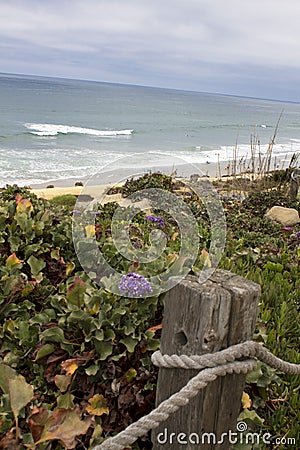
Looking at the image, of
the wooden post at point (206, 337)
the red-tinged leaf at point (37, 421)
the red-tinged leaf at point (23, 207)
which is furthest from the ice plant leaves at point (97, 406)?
the red-tinged leaf at point (23, 207)

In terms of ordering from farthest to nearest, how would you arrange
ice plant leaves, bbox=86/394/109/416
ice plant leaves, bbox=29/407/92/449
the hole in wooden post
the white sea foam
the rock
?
the white sea foam
the rock
ice plant leaves, bbox=86/394/109/416
ice plant leaves, bbox=29/407/92/449
the hole in wooden post

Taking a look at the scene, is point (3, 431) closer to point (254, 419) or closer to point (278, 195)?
point (254, 419)

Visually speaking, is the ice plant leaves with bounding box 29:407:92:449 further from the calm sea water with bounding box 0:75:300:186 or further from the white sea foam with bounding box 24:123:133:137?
the white sea foam with bounding box 24:123:133:137

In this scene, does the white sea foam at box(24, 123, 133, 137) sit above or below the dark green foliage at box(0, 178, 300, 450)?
above

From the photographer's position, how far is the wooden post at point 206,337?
5.47ft

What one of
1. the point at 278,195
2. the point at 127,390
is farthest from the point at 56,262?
the point at 278,195

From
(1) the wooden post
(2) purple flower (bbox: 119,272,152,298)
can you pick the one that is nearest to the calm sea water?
(2) purple flower (bbox: 119,272,152,298)

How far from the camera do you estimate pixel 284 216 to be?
25.8ft

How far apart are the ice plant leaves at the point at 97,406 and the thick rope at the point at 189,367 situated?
1.87ft

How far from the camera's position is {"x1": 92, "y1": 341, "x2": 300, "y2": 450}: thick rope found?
5.22ft

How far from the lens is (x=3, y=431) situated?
203 cm

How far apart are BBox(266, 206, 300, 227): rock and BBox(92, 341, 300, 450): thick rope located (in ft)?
20.4

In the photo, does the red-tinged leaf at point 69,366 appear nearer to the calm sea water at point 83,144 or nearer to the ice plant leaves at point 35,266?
the ice plant leaves at point 35,266

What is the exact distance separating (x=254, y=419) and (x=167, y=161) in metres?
1.49
